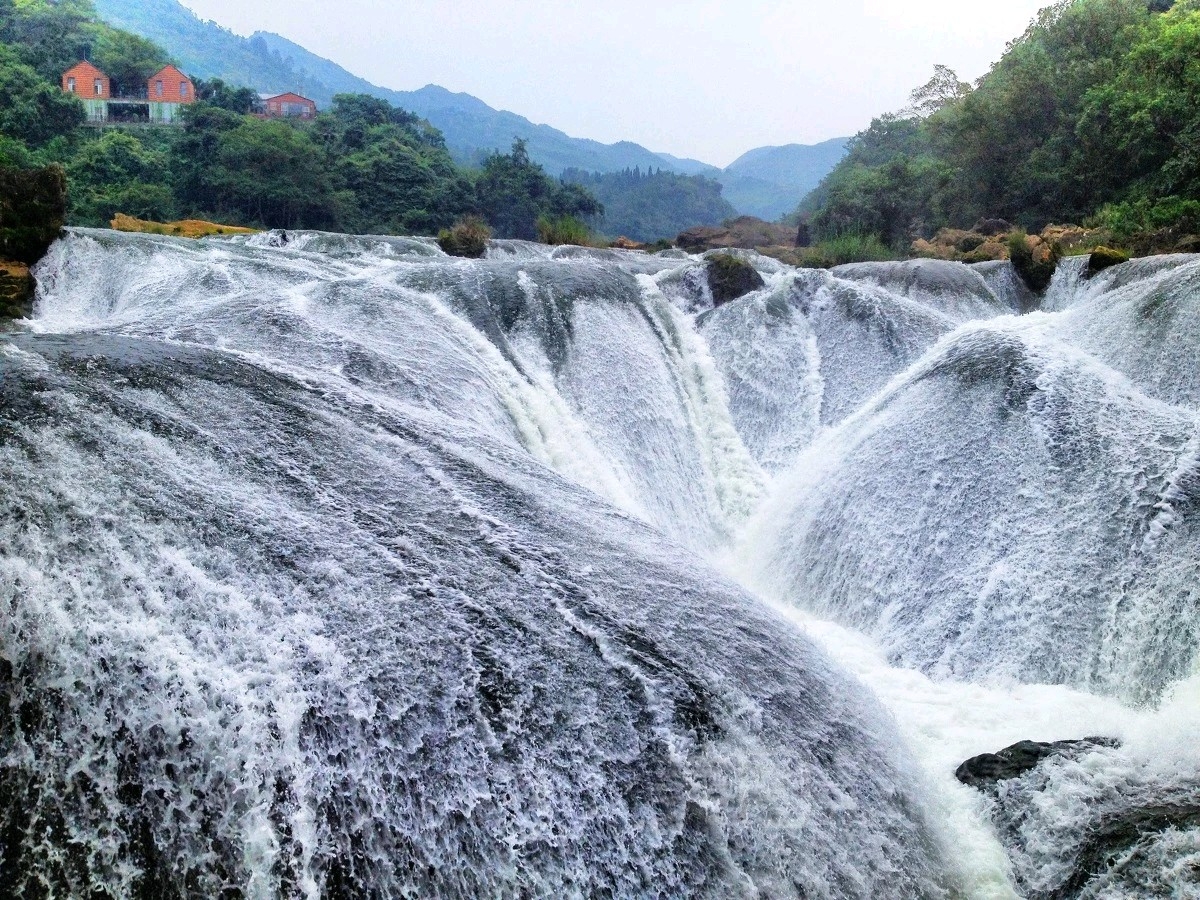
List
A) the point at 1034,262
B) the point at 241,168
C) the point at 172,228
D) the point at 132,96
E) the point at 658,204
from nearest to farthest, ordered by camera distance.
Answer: the point at 1034,262 → the point at 172,228 → the point at 241,168 → the point at 132,96 → the point at 658,204

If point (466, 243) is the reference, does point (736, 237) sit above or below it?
above

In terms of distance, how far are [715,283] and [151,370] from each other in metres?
8.41

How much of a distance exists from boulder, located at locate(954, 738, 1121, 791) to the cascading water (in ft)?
0.37

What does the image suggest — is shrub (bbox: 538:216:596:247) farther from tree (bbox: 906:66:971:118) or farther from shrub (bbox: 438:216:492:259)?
tree (bbox: 906:66:971:118)

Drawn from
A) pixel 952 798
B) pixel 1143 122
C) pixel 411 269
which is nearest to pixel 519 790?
pixel 952 798

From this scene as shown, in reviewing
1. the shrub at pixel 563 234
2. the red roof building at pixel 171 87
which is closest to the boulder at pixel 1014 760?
the shrub at pixel 563 234

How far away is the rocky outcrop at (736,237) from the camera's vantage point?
2784 cm

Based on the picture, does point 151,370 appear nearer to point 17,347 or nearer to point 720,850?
point 17,347

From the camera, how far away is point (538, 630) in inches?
146

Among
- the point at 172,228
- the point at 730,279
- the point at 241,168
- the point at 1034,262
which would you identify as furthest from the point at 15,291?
the point at 241,168

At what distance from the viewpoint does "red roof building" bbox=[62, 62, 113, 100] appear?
4581cm

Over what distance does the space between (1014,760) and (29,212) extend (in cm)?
1190

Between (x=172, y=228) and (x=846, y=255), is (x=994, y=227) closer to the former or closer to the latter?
(x=846, y=255)

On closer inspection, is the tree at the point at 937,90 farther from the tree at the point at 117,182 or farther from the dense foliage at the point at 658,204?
the dense foliage at the point at 658,204
